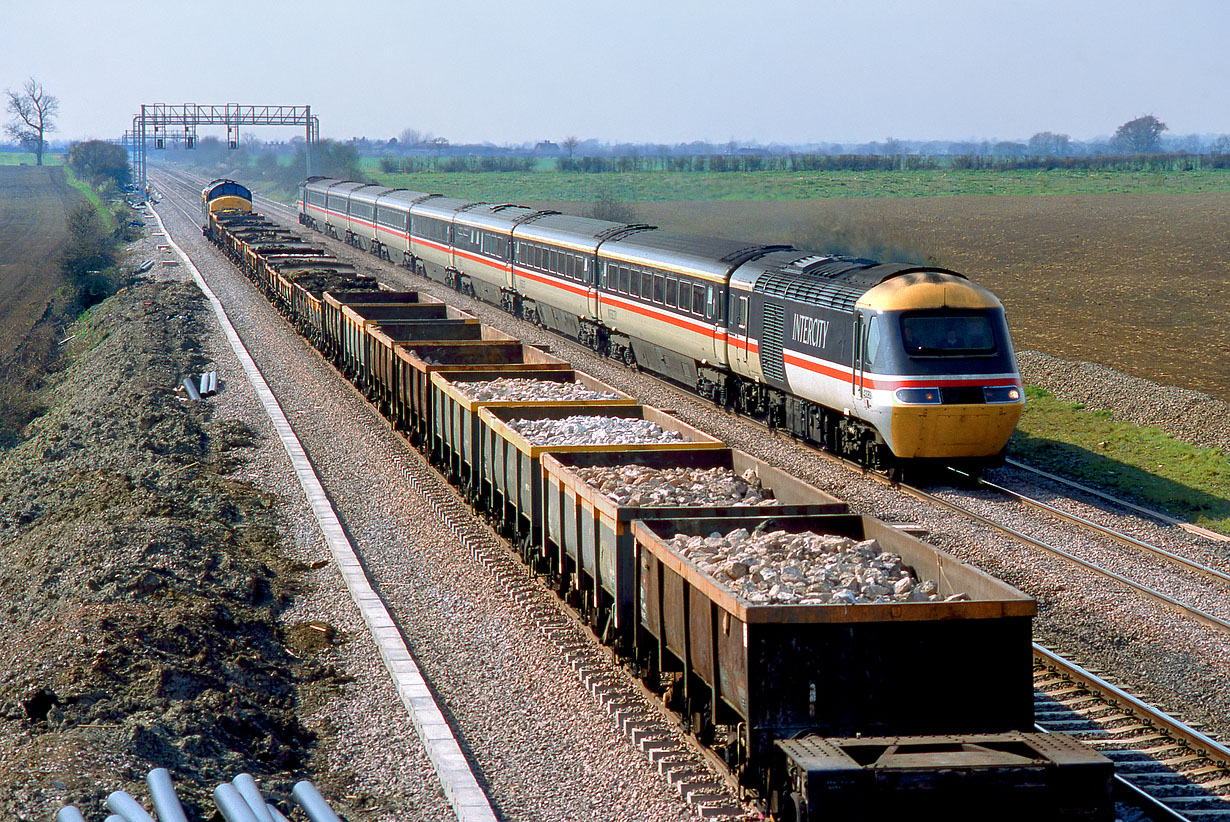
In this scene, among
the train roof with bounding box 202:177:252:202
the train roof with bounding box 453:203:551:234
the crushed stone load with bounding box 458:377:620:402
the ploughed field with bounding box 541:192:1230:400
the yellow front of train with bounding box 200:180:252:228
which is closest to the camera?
the crushed stone load with bounding box 458:377:620:402

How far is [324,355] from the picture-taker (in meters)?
32.0

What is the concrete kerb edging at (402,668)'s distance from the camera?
28.7ft

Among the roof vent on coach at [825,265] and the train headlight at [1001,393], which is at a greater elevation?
the roof vent on coach at [825,265]

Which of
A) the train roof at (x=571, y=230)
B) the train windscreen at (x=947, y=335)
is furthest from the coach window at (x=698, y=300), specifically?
the train windscreen at (x=947, y=335)

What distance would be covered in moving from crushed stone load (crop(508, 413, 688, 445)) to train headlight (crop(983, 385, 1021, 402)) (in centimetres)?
570

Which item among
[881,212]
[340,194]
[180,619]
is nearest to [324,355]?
[180,619]

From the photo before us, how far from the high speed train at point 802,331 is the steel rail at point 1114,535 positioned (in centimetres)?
59

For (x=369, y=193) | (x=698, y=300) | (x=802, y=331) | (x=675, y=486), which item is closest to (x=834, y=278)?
(x=802, y=331)

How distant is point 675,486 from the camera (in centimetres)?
1217

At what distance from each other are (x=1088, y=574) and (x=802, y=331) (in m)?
7.38

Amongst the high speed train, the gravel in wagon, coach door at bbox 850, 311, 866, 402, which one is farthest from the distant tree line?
coach door at bbox 850, 311, 866, 402

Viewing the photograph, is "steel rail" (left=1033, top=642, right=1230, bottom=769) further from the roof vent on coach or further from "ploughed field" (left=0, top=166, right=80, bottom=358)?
"ploughed field" (left=0, top=166, right=80, bottom=358)

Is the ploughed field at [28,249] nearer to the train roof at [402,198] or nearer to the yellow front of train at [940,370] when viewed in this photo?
the train roof at [402,198]

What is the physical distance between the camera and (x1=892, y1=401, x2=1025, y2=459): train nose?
18016 mm
